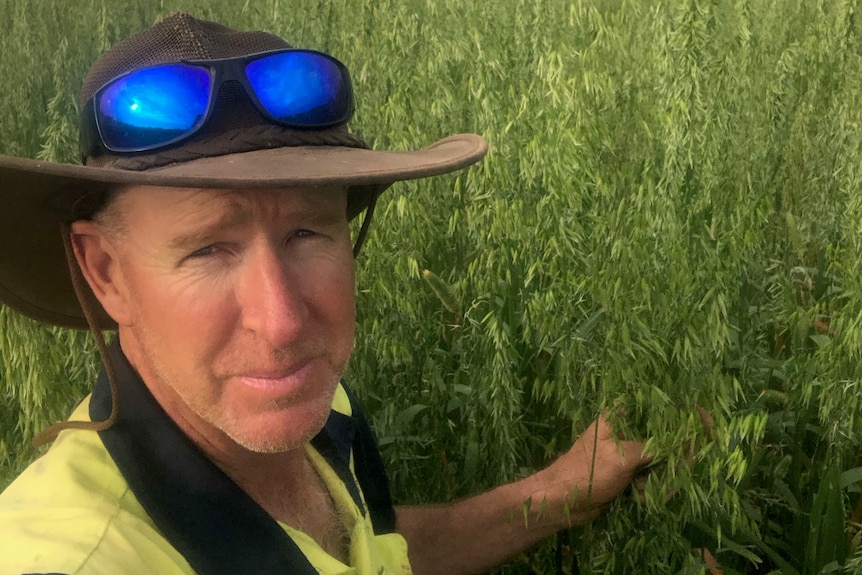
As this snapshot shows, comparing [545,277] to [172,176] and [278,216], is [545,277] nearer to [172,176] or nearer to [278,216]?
[278,216]

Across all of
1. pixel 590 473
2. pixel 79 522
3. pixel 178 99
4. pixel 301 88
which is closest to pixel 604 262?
pixel 590 473

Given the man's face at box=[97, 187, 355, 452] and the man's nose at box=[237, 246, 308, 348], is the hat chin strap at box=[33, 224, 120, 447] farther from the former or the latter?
the man's nose at box=[237, 246, 308, 348]

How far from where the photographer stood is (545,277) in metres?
1.35

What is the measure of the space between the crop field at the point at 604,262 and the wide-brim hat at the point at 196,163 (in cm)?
27

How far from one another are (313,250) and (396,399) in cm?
58

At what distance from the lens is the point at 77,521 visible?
805 millimetres

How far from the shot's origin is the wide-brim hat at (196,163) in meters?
0.84

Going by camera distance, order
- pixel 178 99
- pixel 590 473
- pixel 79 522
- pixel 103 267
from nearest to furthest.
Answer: pixel 79 522 < pixel 178 99 < pixel 103 267 < pixel 590 473

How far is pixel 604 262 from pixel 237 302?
1.84 feet

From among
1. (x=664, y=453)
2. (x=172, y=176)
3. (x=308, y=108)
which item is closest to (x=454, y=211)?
(x=308, y=108)

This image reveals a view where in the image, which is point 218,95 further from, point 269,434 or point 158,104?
point 269,434

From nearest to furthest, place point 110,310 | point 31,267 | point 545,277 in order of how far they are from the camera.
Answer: point 110,310
point 31,267
point 545,277

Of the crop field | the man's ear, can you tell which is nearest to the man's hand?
the crop field

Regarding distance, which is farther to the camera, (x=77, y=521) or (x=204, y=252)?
(x=204, y=252)
